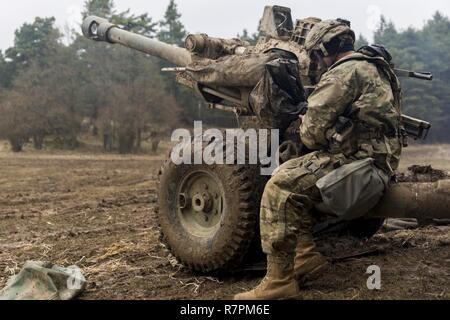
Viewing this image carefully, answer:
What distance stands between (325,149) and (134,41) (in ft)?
16.3

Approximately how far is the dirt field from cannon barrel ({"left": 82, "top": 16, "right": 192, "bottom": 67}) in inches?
79.8

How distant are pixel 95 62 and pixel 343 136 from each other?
29.8 metres

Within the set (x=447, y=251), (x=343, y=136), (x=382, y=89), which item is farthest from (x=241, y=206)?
(x=447, y=251)

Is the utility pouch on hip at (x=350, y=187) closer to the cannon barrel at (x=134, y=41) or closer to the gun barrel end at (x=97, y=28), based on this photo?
the cannon barrel at (x=134, y=41)

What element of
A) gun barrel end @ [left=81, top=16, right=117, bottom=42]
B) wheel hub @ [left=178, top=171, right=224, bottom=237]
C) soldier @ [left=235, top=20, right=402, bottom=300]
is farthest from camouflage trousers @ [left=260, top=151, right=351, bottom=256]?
gun barrel end @ [left=81, top=16, right=117, bottom=42]

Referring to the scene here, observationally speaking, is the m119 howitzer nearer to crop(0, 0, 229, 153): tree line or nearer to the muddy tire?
the muddy tire

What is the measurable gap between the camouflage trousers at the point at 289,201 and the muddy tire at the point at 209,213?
0.40 meters

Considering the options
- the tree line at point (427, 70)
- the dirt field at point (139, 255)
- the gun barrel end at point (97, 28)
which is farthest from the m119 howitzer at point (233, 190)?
the tree line at point (427, 70)

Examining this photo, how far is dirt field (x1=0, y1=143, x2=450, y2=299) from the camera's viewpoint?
3.97 metres

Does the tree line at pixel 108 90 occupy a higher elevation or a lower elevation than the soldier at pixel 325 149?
higher

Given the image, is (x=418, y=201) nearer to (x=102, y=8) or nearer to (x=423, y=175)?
(x=423, y=175)

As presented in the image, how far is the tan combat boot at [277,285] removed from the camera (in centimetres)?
362

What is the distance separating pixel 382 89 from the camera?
12.4 feet

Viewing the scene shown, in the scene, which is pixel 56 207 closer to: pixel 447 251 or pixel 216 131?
pixel 216 131
